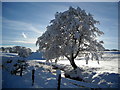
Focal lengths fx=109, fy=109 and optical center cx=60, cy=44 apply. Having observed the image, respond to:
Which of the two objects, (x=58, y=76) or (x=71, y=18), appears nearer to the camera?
(x=58, y=76)

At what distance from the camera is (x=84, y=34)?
698 inches

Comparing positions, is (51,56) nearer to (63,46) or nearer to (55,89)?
→ (63,46)

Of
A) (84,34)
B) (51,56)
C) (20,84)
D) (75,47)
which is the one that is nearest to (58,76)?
(20,84)

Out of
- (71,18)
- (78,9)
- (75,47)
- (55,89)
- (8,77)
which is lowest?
(55,89)

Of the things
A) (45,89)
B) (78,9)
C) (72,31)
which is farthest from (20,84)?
(78,9)

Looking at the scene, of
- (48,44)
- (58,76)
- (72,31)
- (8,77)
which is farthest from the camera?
(48,44)

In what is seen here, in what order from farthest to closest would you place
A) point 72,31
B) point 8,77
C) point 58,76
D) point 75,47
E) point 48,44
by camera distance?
point 48,44 → point 72,31 → point 75,47 → point 8,77 → point 58,76

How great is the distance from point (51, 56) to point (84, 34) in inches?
253

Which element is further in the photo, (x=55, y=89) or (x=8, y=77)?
(x=8, y=77)

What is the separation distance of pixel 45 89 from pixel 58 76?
49.7 inches

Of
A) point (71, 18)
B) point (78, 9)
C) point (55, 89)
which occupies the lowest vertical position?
point (55, 89)

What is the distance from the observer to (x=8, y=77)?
906 cm

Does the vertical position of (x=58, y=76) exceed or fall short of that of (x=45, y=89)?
it exceeds it

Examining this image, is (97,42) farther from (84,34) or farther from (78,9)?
(78,9)
